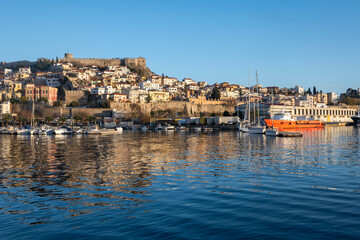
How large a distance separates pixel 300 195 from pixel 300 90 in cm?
18810

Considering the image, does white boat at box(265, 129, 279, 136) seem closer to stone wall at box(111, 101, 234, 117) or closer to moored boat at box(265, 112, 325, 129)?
moored boat at box(265, 112, 325, 129)

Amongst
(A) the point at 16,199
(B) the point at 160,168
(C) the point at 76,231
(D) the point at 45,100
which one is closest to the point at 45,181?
(A) the point at 16,199

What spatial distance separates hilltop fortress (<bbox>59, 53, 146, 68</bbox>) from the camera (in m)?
145

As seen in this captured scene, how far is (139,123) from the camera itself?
94250mm

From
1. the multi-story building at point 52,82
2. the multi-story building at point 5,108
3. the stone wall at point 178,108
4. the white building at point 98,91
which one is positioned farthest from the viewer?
the multi-story building at point 52,82

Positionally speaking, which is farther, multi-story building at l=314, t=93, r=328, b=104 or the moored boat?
multi-story building at l=314, t=93, r=328, b=104

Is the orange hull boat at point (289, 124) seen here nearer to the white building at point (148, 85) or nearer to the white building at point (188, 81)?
the white building at point (148, 85)

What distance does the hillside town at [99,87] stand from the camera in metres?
101

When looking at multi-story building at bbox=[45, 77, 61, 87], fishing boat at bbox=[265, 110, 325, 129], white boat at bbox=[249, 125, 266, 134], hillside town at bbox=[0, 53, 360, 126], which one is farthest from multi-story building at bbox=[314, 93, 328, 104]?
white boat at bbox=[249, 125, 266, 134]

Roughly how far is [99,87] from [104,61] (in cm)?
4684

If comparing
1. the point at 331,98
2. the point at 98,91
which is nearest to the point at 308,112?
the point at 98,91

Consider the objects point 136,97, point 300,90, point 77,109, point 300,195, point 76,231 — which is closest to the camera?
point 76,231

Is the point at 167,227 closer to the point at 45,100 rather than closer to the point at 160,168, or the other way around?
the point at 160,168

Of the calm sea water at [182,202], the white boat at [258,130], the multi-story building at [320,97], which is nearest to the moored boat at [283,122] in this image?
the white boat at [258,130]
